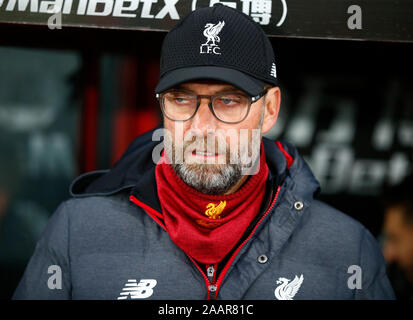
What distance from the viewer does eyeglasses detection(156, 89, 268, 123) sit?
1.68 m

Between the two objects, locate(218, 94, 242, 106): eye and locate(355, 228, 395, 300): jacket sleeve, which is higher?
locate(218, 94, 242, 106): eye

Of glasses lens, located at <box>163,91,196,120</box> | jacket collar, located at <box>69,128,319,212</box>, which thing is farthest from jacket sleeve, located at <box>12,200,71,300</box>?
glasses lens, located at <box>163,91,196,120</box>

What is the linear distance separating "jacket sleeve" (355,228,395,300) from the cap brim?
0.89 metres

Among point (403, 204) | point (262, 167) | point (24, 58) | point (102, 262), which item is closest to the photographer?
point (102, 262)

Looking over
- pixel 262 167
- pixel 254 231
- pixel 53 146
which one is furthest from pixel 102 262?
pixel 53 146

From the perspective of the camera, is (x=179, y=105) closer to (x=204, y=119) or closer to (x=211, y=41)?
(x=204, y=119)

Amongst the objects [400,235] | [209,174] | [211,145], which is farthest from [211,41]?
[400,235]

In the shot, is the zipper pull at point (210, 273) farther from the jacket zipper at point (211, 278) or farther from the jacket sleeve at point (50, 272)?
the jacket sleeve at point (50, 272)

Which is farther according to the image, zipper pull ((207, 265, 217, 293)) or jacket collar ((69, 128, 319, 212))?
jacket collar ((69, 128, 319, 212))

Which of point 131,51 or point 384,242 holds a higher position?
point 131,51

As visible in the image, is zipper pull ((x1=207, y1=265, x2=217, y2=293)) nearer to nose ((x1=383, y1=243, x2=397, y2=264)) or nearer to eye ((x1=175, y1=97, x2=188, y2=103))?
eye ((x1=175, y1=97, x2=188, y2=103))

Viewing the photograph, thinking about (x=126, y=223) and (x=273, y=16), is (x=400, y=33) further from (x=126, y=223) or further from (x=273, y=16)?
(x=126, y=223)

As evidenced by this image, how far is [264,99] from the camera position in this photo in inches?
72.6

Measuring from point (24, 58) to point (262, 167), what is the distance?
69.3 inches
